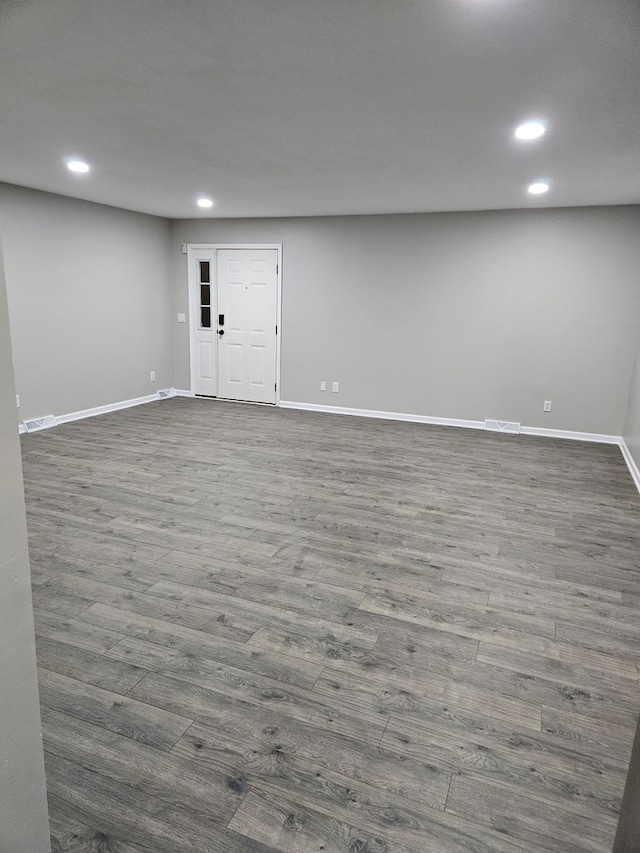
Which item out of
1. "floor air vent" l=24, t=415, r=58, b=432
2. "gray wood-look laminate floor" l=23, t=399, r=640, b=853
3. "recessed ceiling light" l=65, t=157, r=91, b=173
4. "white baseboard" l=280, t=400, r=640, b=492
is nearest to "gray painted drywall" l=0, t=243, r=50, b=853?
"gray wood-look laminate floor" l=23, t=399, r=640, b=853

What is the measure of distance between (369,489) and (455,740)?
2.65 meters

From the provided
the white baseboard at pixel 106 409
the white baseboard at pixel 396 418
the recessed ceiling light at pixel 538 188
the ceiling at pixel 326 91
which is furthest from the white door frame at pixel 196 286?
the recessed ceiling light at pixel 538 188

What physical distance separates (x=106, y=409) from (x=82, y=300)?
139cm

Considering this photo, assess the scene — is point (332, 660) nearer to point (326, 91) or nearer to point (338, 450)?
point (326, 91)

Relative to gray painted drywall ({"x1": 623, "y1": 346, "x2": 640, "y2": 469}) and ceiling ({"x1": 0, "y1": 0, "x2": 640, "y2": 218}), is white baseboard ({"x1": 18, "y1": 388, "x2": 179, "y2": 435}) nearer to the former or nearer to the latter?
ceiling ({"x1": 0, "y1": 0, "x2": 640, "y2": 218})

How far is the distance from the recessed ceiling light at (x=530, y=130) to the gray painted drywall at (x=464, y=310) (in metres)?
3.06

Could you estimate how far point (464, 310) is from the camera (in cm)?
657

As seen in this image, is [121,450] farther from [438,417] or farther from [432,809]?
[432,809]

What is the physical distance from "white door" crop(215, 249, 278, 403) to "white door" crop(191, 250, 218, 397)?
0.35 ft

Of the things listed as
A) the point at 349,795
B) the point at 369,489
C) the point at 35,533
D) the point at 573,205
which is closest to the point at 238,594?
the point at 349,795

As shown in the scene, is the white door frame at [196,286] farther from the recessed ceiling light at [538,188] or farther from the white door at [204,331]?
the recessed ceiling light at [538,188]

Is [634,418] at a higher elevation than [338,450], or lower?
higher

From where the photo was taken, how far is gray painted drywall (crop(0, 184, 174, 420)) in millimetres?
5691

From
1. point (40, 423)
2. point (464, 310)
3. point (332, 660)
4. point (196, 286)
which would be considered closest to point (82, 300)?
point (40, 423)
